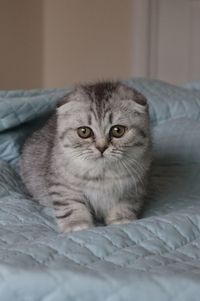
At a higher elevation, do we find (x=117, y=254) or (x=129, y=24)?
(x=129, y=24)

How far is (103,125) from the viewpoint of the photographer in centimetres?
124

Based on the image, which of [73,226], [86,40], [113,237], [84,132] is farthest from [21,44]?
[113,237]

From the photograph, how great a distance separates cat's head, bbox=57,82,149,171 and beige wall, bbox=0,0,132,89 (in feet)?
5.55

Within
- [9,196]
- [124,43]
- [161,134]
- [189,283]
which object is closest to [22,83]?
[124,43]

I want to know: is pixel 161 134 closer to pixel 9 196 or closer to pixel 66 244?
pixel 9 196

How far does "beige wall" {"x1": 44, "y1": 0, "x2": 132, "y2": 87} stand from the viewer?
2961 millimetres

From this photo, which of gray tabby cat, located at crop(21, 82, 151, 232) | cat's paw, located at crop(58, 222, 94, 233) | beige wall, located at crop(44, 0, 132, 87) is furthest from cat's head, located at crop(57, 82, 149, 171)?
beige wall, located at crop(44, 0, 132, 87)

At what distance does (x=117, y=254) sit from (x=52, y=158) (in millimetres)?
488

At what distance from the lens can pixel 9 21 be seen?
2.88 m

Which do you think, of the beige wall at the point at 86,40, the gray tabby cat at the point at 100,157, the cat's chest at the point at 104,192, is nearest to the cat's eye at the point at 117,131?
the gray tabby cat at the point at 100,157

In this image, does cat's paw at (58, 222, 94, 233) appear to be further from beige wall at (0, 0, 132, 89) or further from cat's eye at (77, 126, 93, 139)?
beige wall at (0, 0, 132, 89)

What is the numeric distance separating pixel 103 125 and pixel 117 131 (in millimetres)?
35

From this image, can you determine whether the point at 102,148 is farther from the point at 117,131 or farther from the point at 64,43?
the point at 64,43

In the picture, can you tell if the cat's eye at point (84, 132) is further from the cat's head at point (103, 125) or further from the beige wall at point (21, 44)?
the beige wall at point (21, 44)
